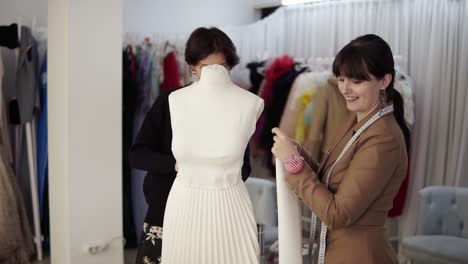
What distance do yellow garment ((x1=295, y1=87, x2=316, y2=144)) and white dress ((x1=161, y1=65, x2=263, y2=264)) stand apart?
1.92 meters

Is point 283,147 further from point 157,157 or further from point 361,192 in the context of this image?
point 157,157

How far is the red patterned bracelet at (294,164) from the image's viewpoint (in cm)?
122

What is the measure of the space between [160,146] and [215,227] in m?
0.37

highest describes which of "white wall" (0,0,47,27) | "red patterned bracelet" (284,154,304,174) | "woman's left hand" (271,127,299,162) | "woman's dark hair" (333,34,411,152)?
"white wall" (0,0,47,27)

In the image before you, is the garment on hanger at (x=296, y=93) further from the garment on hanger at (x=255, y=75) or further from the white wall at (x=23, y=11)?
the white wall at (x=23, y=11)

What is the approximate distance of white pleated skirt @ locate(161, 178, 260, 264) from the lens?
135 cm

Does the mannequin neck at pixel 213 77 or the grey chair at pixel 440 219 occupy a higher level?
the mannequin neck at pixel 213 77

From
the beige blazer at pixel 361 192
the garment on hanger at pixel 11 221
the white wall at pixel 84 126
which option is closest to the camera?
the beige blazer at pixel 361 192

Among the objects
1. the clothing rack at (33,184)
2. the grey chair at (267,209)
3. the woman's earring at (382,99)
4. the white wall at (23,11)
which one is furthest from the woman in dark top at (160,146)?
the white wall at (23,11)

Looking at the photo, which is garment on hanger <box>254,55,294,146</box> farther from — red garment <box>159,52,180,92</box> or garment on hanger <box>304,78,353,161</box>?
red garment <box>159,52,180,92</box>

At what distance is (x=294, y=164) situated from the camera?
122cm

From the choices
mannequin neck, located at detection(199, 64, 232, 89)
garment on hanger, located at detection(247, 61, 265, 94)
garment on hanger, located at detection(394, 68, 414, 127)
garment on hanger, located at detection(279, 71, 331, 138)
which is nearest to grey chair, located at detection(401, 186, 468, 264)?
garment on hanger, located at detection(394, 68, 414, 127)

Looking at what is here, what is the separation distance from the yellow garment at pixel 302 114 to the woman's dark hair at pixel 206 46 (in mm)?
1883

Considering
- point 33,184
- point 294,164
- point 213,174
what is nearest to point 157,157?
point 213,174
